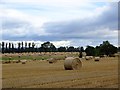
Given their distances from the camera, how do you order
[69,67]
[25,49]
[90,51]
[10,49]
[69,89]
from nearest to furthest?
[69,89], [69,67], [90,51], [10,49], [25,49]

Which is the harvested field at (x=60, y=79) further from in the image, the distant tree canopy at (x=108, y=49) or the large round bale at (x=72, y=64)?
the distant tree canopy at (x=108, y=49)

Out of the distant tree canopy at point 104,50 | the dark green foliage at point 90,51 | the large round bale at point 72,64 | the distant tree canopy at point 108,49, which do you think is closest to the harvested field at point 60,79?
the large round bale at point 72,64

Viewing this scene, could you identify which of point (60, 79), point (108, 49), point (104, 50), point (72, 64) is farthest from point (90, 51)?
point (60, 79)

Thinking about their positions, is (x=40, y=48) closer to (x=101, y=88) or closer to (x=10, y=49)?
(x=10, y=49)

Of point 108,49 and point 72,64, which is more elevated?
point 108,49

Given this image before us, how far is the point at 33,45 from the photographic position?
155250 mm

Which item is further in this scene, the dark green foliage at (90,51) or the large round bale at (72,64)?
the dark green foliage at (90,51)

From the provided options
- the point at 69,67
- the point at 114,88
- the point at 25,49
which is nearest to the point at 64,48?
the point at 25,49

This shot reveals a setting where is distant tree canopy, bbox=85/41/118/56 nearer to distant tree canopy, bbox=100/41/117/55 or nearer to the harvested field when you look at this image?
distant tree canopy, bbox=100/41/117/55

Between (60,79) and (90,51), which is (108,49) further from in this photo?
(60,79)

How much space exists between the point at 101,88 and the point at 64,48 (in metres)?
144

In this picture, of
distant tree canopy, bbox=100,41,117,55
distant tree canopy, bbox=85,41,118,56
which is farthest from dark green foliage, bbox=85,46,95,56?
→ distant tree canopy, bbox=100,41,117,55

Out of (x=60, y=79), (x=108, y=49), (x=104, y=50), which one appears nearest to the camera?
(x=60, y=79)

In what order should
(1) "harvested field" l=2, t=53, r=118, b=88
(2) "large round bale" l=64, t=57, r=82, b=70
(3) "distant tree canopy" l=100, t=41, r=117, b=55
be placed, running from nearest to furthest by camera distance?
1. (1) "harvested field" l=2, t=53, r=118, b=88
2. (2) "large round bale" l=64, t=57, r=82, b=70
3. (3) "distant tree canopy" l=100, t=41, r=117, b=55
